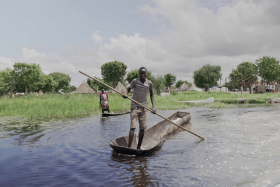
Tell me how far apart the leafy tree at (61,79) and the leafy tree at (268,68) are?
75.1m

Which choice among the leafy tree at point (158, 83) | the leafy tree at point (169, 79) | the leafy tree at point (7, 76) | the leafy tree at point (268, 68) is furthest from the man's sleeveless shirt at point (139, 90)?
the leafy tree at point (169, 79)

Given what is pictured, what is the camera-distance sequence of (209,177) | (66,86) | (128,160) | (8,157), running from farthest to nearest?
(66,86)
(8,157)
(128,160)
(209,177)

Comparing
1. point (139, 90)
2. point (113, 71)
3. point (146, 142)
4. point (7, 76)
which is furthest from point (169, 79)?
point (139, 90)

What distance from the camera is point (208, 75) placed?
65.2 meters

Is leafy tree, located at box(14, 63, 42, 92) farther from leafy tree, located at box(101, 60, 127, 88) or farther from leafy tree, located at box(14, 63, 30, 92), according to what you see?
leafy tree, located at box(101, 60, 127, 88)

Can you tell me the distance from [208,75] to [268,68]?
1961cm

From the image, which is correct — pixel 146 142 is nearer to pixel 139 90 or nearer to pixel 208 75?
pixel 139 90

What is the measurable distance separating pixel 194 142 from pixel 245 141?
1.84 meters

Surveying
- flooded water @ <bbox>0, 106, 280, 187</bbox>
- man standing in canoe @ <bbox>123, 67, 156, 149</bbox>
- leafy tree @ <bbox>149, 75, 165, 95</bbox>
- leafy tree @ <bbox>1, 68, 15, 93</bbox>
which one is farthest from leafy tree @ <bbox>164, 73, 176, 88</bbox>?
man standing in canoe @ <bbox>123, 67, 156, 149</bbox>

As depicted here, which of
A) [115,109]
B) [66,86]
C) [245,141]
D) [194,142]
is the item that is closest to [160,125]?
[194,142]

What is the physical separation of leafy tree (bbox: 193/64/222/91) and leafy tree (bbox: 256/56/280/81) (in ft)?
52.4

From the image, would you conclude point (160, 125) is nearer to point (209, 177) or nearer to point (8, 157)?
point (209, 177)

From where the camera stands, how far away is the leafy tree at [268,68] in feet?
224

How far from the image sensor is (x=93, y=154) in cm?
676
